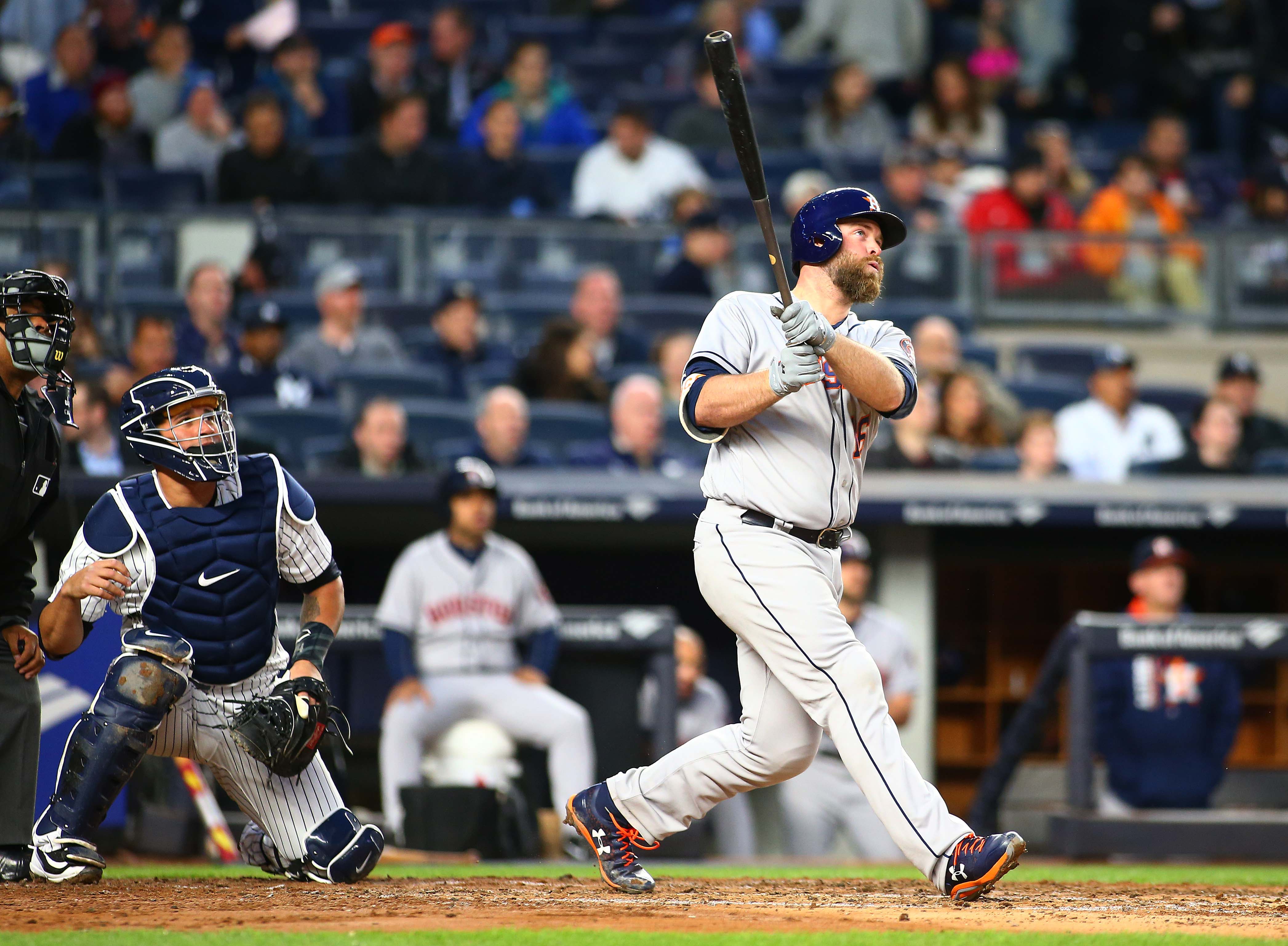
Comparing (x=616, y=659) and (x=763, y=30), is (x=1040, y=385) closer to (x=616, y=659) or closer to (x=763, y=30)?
(x=616, y=659)

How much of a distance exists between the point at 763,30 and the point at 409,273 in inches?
167

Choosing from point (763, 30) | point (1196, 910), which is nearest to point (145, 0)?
point (763, 30)

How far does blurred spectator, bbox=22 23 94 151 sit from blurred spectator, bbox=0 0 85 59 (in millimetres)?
314

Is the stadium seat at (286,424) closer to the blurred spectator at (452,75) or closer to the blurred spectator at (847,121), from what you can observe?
the blurred spectator at (452,75)

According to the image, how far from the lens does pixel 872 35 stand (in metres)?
12.3

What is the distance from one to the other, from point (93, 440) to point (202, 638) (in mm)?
3390

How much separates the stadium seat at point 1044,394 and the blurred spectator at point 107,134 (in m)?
5.30

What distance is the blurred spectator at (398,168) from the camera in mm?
10102

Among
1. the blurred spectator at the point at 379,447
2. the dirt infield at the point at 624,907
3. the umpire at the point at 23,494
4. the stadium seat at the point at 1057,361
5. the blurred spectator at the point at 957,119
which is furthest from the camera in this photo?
the blurred spectator at the point at 957,119

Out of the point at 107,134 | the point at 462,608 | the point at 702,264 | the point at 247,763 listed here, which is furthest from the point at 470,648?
the point at 107,134

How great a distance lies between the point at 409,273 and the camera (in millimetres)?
9633

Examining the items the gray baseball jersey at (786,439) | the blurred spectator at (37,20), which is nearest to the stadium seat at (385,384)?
the blurred spectator at (37,20)

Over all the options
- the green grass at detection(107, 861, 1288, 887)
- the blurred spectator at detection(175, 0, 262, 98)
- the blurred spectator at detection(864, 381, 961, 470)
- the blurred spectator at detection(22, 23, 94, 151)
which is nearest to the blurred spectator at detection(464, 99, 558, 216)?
the blurred spectator at detection(175, 0, 262, 98)

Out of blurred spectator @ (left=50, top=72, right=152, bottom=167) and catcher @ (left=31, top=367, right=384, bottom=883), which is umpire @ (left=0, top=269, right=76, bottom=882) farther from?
blurred spectator @ (left=50, top=72, right=152, bottom=167)
